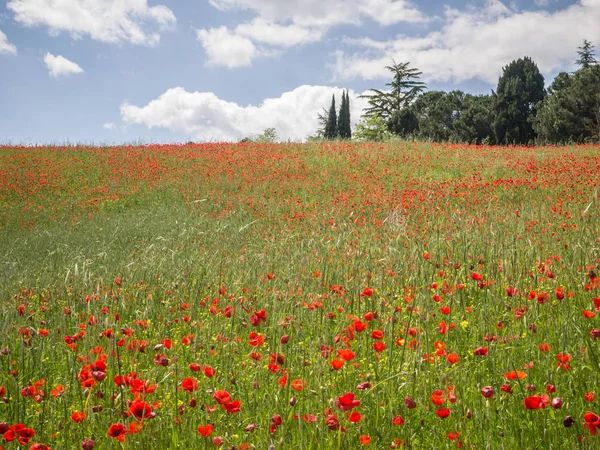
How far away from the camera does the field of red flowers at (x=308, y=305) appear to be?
1978 mm

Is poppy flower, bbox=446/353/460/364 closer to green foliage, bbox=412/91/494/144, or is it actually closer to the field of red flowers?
the field of red flowers

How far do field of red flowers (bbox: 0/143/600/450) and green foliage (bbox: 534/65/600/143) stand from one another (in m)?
11.5

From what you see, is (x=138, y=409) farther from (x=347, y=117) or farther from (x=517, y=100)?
(x=347, y=117)

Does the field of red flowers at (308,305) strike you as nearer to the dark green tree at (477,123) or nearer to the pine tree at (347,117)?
the dark green tree at (477,123)

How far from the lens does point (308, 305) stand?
11.0ft

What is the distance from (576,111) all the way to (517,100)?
22.7 feet

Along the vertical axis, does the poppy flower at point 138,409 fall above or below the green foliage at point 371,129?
below

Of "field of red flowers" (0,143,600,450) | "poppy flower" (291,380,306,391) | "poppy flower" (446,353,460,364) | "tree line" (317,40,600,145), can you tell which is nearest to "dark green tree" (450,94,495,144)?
"tree line" (317,40,600,145)

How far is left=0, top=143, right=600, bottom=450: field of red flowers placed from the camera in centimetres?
198

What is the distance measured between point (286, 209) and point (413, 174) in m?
4.62

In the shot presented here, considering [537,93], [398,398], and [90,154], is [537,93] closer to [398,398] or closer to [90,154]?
[90,154]

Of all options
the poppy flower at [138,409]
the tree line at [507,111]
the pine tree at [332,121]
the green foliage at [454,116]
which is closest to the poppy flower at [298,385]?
the poppy flower at [138,409]

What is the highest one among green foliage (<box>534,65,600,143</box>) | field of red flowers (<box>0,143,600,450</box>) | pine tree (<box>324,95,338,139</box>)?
pine tree (<box>324,95,338,139</box>)

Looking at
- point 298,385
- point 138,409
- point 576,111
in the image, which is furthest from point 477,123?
point 138,409
